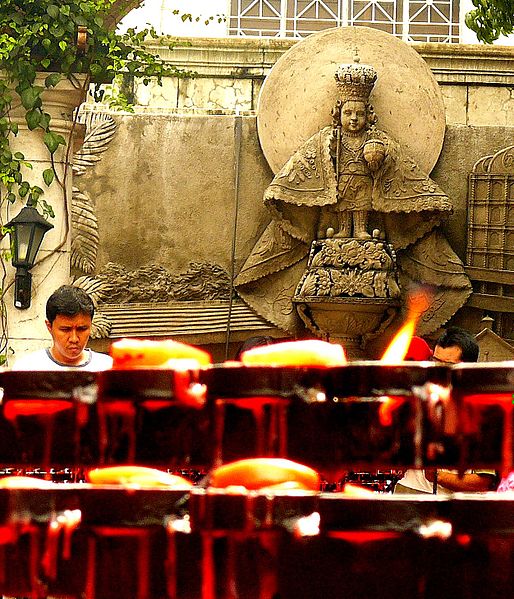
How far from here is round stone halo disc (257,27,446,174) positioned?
Answer: 1038 centimetres

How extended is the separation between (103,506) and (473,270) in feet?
27.9

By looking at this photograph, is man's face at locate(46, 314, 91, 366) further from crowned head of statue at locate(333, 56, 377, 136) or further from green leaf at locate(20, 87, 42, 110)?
crowned head of statue at locate(333, 56, 377, 136)

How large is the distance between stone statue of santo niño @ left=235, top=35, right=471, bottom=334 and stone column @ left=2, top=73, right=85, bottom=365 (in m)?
2.98

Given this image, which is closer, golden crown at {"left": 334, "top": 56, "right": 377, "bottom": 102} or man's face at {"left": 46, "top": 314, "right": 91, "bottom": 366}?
man's face at {"left": 46, "top": 314, "right": 91, "bottom": 366}

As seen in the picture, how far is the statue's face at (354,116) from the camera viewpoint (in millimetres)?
10133

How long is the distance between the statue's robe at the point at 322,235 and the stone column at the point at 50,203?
2956 millimetres

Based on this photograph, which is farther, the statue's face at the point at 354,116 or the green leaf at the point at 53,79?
the statue's face at the point at 354,116

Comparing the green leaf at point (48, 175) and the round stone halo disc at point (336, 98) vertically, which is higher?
the round stone halo disc at point (336, 98)

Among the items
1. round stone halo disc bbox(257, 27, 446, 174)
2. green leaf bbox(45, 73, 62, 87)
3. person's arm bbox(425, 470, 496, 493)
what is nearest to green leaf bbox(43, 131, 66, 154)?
green leaf bbox(45, 73, 62, 87)

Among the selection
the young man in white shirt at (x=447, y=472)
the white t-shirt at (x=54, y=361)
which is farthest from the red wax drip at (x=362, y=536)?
the white t-shirt at (x=54, y=361)

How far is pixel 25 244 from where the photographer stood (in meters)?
7.02

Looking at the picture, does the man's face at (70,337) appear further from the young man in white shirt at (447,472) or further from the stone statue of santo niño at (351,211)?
the stone statue of santo niño at (351,211)

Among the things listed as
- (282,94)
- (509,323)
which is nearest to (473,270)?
(509,323)

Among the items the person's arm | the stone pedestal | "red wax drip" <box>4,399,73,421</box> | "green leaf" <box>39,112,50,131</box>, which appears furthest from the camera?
the stone pedestal
